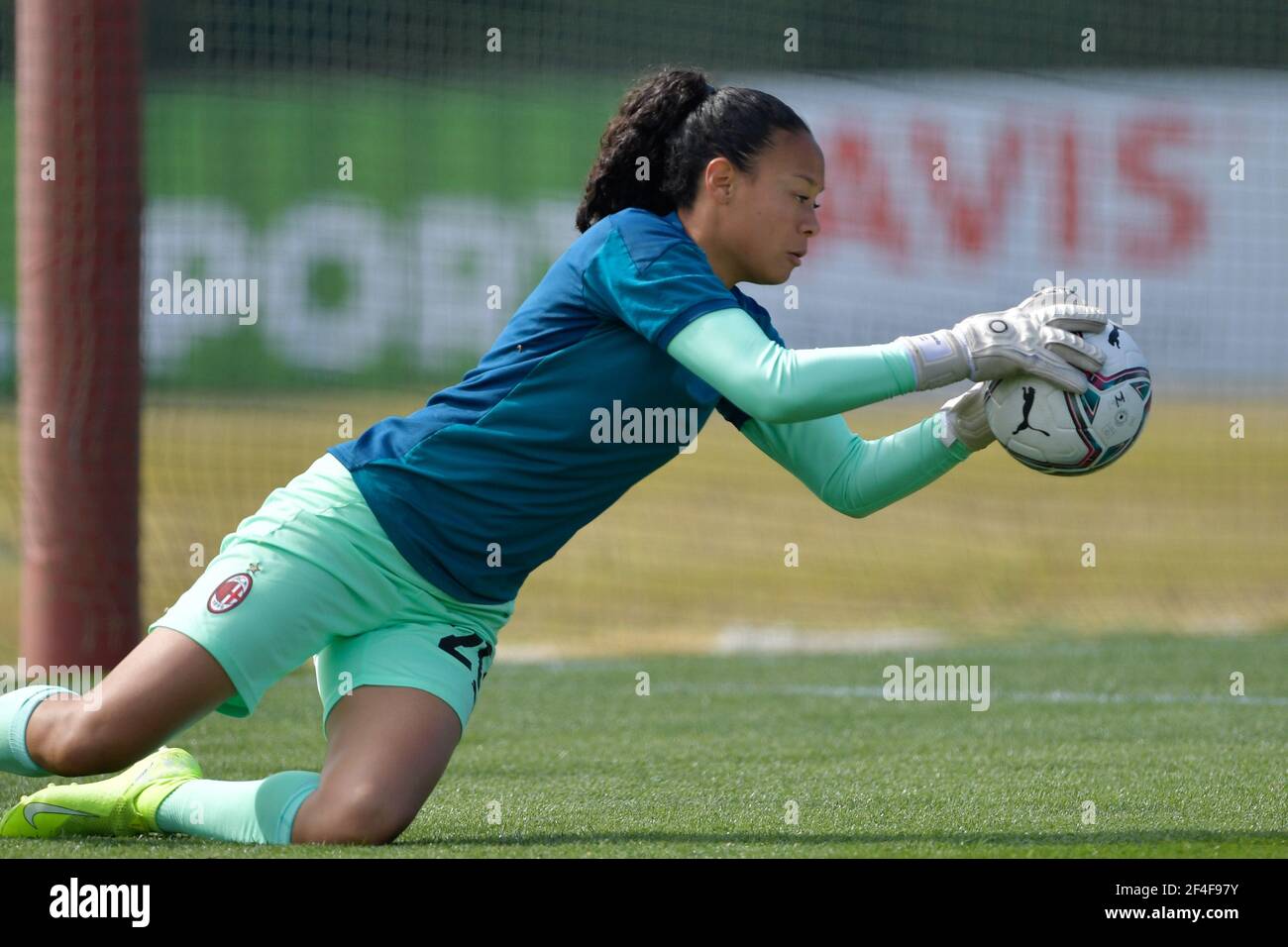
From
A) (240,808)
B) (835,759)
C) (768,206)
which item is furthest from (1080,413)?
(240,808)

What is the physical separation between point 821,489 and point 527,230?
1533 centimetres

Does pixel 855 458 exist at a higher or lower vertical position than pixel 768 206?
lower

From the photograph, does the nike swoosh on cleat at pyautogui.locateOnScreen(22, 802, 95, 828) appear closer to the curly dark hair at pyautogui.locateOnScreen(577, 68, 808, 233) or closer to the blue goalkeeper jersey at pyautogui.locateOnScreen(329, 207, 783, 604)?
the blue goalkeeper jersey at pyautogui.locateOnScreen(329, 207, 783, 604)

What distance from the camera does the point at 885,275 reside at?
1485 cm

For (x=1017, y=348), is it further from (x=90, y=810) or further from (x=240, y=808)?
(x=90, y=810)

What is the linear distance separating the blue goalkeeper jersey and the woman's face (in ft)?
0.27

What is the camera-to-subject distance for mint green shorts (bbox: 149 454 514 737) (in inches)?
141

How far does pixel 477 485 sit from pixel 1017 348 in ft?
3.71

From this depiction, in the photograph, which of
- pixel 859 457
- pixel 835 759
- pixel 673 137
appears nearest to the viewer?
pixel 673 137

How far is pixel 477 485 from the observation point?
367 cm

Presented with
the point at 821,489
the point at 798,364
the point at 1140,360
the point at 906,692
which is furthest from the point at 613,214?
the point at 906,692

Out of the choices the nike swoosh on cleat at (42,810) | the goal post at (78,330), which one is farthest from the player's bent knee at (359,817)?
the goal post at (78,330)
